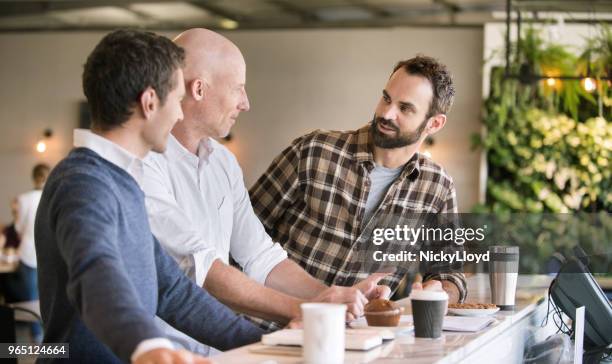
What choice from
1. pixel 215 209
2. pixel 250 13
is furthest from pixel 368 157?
pixel 250 13

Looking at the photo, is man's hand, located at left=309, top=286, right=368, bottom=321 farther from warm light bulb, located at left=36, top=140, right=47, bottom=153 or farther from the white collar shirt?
warm light bulb, located at left=36, top=140, right=47, bottom=153

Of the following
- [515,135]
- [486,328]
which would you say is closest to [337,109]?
→ [515,135]

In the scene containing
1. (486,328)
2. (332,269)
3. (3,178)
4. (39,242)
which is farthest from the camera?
(3,178)

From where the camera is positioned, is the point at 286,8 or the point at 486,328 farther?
the point at 286,8

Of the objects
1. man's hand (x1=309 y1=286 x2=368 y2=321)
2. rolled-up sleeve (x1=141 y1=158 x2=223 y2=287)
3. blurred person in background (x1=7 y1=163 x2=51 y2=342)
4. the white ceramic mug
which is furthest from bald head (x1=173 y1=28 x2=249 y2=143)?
blurred person in background (x1=7 y1=163 x2=51 y2=342)

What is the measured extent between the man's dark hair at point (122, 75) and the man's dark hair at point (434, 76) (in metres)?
1.47

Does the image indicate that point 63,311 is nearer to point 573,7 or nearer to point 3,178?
point 573,7

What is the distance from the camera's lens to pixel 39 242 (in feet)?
5.82

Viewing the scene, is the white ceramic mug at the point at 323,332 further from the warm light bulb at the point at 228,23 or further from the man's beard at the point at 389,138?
the warm light bulb at the point at 228,23

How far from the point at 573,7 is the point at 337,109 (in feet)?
9.12

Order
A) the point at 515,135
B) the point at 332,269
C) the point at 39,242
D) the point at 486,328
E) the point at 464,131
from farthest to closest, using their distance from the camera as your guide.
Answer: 1. the point at 464,131
2. the point at 515,135
3. the point at 332,269
4. the point at 486,328
5. the point at 39,242

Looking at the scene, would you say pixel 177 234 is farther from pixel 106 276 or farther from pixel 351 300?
pixel 106 276

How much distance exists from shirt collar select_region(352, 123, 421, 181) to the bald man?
46cm
